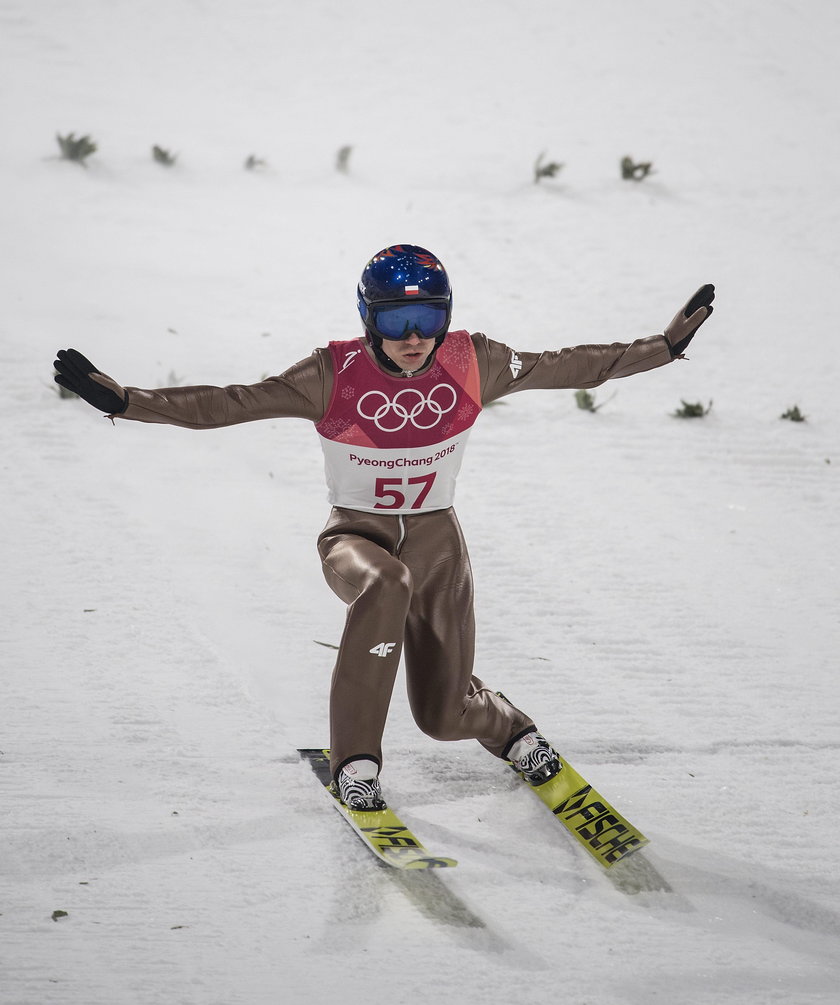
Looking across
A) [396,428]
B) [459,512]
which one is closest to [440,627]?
[396,428]

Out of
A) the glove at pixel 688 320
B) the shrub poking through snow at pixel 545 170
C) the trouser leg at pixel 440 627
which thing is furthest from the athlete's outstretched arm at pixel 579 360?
the shrub poking through snow at pixel 545 170

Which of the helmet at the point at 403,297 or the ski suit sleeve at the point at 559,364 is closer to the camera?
the helmet at the point at 403,297

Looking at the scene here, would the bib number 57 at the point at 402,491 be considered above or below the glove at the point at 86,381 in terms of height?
below

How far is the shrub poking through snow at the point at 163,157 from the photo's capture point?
9211mm

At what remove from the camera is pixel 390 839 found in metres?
3.52

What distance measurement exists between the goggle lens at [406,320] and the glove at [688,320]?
817 millimetres

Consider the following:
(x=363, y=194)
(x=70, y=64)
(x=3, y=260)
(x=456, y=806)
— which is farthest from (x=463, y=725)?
(x=70, y=64)

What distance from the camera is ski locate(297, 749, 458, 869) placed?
340 centimetres

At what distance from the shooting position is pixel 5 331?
6.80m

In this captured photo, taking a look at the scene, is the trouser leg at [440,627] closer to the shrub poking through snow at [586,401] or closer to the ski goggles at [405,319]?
the ski goggles at [405,319]

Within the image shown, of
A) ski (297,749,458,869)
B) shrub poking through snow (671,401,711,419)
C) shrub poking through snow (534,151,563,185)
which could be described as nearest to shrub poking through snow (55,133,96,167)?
shrub poking through snow (534,151,563,185)

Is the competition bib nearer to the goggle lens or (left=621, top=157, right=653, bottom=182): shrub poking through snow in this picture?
the goggle lens

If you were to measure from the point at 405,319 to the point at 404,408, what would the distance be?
262mm

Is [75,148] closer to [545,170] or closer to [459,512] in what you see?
[545,170]
